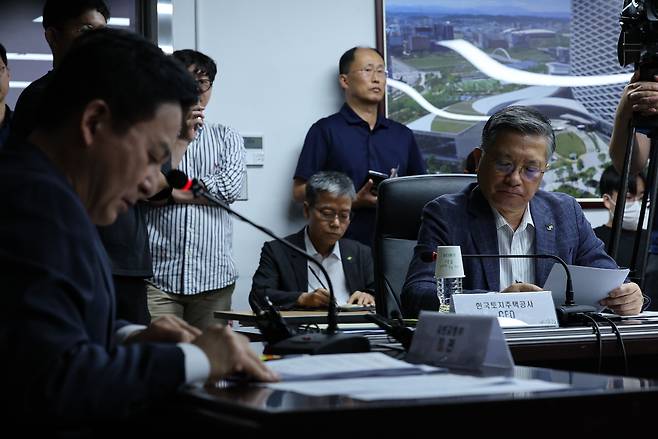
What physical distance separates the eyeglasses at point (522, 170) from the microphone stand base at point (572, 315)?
0.58 meters

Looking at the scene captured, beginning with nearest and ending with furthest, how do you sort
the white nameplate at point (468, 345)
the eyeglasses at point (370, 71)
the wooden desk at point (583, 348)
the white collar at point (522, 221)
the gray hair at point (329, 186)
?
the white nameplate at point (468, 345) < the wooden desk at point (583, 348) < the white collar at point (522, 221) < the gray hair at point (329, 186) < the eyeglasses at point (370, 71)

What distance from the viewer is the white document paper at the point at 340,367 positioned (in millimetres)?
1267

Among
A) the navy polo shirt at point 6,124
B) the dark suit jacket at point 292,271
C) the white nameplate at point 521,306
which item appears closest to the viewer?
the white nameplate at point 521,306

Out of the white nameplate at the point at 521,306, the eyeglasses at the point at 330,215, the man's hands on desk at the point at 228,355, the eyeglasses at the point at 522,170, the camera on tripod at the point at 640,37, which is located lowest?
the white nameplate at the point at 521,306

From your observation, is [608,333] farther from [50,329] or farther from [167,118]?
[50,329]

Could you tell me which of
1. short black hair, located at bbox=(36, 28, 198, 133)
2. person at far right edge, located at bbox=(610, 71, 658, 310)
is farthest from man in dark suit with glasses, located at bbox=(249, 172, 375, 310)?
short black hair, located at bbox=(36, 28, 198, 133)

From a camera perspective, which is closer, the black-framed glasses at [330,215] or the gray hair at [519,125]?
the gray hair at [519,125]

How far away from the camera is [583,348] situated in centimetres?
187

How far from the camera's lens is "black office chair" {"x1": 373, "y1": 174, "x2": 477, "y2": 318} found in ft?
9.46

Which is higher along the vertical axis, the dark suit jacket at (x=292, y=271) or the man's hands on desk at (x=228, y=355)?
the man's hands on desk at (x=228, y=355)

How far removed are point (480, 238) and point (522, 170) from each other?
0.21 metres

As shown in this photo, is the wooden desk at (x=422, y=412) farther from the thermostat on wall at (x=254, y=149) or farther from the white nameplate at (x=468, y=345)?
the thermostat on wall at (x=254, y=149)

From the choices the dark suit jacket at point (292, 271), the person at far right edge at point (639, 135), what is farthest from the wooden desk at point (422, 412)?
the dark suit jacket at point (292, 271)

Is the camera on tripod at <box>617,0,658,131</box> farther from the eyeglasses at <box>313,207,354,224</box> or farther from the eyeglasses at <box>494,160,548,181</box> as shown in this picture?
the eyeglasses at <box>313,207,354,224</box>
